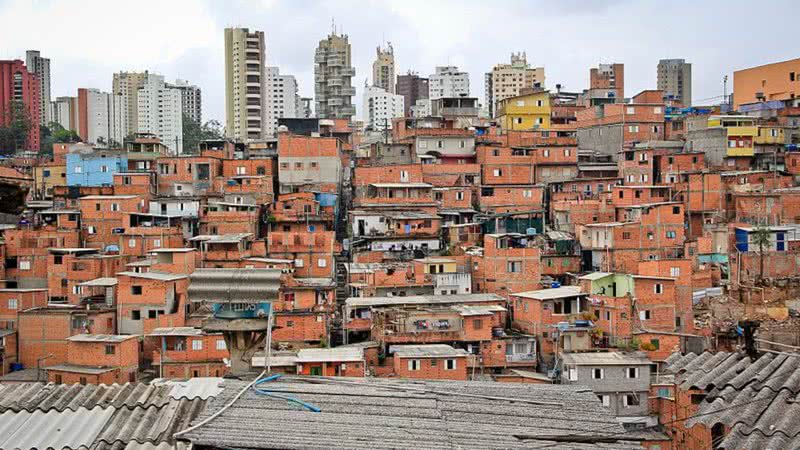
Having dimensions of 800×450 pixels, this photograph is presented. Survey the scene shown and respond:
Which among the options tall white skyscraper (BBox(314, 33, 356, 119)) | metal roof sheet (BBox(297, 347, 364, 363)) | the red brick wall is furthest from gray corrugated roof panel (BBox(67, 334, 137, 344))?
tall white skyscraper (BBox(314, 33, 356, 119))

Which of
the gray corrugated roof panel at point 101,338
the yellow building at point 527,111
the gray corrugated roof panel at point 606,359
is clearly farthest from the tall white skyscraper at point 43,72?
the gray corrugated roof panel at point 606,359

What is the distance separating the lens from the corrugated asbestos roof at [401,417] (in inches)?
218

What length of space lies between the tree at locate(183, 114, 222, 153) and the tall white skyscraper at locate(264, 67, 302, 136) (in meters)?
5.81

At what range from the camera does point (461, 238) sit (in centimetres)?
3375

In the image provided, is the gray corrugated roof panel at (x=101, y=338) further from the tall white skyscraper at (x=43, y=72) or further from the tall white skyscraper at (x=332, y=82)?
the tall white skyscraper at (x=43, y=72)

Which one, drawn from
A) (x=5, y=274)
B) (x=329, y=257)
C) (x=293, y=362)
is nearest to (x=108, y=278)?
(x=5, y=274)

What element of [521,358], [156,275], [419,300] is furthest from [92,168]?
[521,358]

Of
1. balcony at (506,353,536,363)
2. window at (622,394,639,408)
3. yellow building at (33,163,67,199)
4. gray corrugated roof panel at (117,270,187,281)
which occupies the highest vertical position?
yellow building at (33,163,67,199)

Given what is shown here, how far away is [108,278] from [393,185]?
11.7 metres

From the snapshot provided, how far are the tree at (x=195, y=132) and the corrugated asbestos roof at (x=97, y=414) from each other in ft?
191

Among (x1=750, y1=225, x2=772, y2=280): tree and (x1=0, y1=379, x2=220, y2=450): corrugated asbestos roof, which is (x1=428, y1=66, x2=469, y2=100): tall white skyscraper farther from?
(x1=0, y1=379, x2=220, y2=450): corrugated asbestos roof

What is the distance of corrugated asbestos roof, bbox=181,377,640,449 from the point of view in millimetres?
5543

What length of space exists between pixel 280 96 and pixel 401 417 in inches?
2909

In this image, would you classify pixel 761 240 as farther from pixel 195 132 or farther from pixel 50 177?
pixel 195 132
